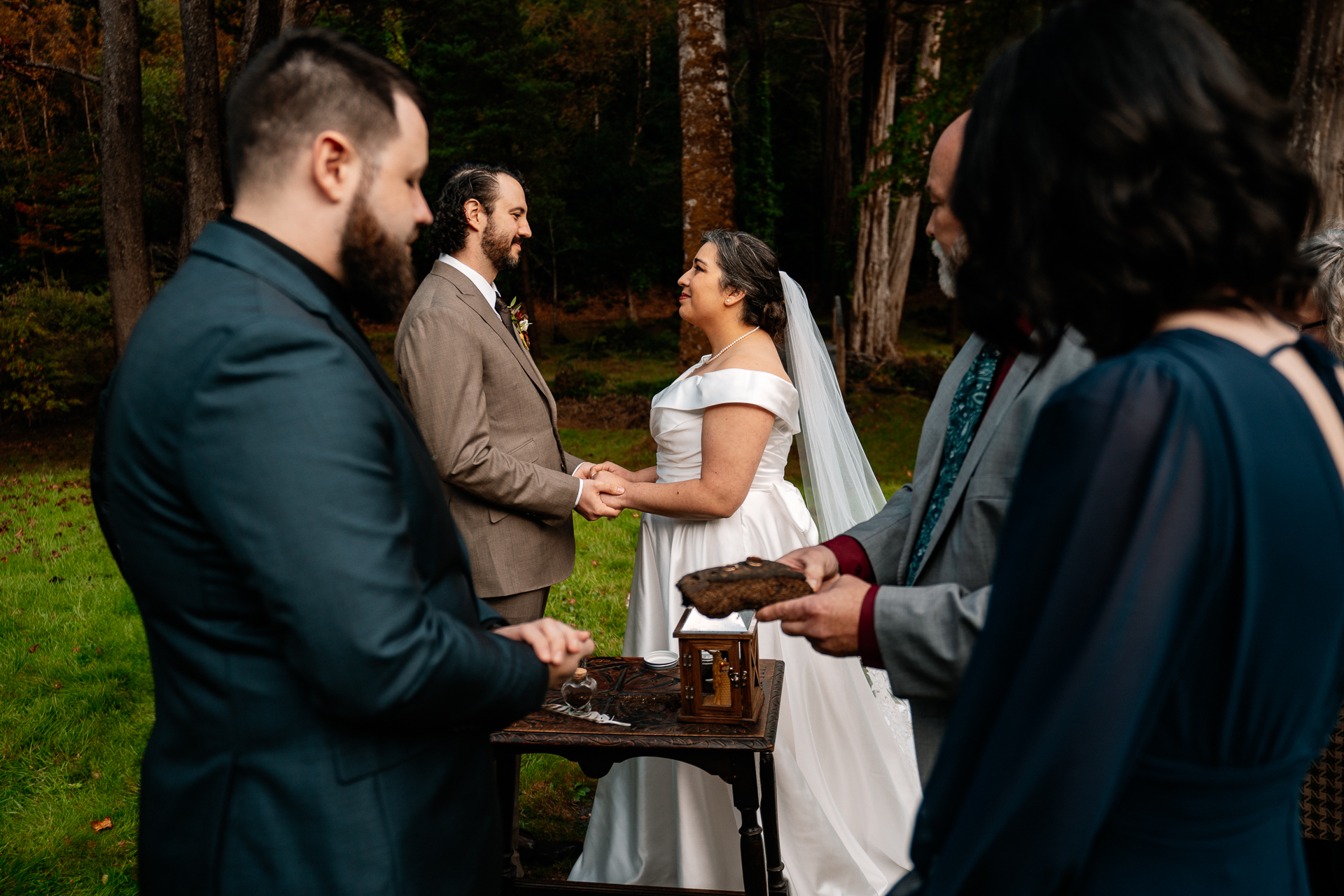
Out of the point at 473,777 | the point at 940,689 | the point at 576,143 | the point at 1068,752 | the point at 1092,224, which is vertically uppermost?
the point at 576,143

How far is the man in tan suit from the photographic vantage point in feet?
11.1

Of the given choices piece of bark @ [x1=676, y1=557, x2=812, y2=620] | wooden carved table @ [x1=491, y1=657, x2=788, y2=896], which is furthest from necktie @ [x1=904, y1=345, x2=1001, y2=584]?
wooden carved table @ [x1=491, y1=657, x2=788, y2=896]

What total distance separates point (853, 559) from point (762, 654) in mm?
1445

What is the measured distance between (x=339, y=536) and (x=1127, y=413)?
1095mm

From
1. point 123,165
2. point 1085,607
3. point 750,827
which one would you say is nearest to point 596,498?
point 750,827

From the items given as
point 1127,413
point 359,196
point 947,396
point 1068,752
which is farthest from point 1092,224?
point 947,396

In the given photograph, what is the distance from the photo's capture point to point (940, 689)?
5.88ft

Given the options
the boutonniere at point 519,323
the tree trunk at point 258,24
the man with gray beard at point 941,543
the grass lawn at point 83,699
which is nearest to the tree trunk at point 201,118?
the tree trunk at point 258,24

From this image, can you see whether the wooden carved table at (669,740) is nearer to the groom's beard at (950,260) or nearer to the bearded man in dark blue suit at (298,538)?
the bearded man in dark blue suit at (298,538)

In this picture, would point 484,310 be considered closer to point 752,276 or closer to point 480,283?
point 480,283

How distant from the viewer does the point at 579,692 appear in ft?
8.93

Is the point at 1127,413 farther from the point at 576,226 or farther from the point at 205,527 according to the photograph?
the point at 576,226

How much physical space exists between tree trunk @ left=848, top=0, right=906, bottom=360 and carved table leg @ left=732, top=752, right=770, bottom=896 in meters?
16.7

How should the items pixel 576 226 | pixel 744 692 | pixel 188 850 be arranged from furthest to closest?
1. pixel 576 226
2. pixel 744 692
3. pixel 188 850
